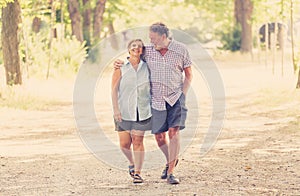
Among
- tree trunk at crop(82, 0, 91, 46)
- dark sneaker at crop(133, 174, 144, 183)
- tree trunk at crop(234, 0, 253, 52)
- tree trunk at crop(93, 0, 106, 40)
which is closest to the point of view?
dark sneaker at crop(133, 174, 144, 183)

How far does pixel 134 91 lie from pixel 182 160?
2.38 m

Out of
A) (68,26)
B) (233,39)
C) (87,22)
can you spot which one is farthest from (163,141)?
(233,39)

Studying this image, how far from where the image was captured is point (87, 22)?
39562 mm

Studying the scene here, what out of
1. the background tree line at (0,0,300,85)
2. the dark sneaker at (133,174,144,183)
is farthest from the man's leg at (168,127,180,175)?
the background tree line at (0,0,300,85)

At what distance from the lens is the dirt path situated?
29.0ft

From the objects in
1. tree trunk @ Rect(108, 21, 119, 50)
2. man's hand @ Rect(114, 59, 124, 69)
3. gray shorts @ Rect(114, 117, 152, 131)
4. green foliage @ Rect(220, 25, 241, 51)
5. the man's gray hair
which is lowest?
green foliage @ Rect(220, 25, 241, 51)

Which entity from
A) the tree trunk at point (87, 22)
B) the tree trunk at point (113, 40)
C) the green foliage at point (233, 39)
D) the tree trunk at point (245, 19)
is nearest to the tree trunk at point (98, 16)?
the tree trunk at point (87, 22)

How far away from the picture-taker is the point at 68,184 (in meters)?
9.14

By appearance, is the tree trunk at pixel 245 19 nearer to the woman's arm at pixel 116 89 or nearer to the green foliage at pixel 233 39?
the green foliage at pixel 233 39

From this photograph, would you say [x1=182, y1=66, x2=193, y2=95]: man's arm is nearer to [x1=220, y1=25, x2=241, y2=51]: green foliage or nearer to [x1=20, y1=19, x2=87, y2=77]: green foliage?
[x1=20, y1=19, x2=87, y2=77]: green foliage

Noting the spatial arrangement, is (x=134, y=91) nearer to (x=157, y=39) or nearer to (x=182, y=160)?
(x=157, y=39)

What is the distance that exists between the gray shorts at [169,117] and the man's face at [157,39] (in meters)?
0.62

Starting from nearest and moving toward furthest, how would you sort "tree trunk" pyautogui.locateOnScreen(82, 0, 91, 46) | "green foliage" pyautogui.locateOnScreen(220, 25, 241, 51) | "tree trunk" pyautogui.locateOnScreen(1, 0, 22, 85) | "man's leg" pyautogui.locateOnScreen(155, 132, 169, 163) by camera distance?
"man's leg" pyautogui.locateOnScreen(155, 132, 169, 163)
"tree trunk" pyautogui.locateOnScreen(1, 0, 22, 85)
"tree trunk" pyautogui.locateOnScreen(82, 0, 91, 46)
"green foliage" pyautogui.locateOnScreen(220, 25, 241, 51)

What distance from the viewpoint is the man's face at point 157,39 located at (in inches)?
356
